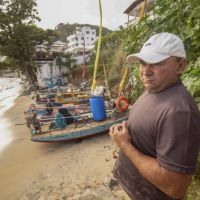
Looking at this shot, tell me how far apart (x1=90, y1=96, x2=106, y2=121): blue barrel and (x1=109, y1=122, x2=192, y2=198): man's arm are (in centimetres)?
693

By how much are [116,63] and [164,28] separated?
12.9m

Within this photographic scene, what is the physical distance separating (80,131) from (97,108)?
114cm

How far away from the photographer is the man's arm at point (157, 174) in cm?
138

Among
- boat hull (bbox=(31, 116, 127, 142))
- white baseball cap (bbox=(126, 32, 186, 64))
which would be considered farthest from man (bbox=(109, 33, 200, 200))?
boat hull (bbox=(31, 116, 127, 142))

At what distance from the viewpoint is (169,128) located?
4.41ft

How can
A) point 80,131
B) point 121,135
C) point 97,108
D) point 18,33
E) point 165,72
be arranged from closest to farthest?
1. point 165,72
2. point 121,135
3. point 80,131
4. point 97,108
5. point 18,33

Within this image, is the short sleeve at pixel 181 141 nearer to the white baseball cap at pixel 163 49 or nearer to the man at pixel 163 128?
the man at pixel 163 128

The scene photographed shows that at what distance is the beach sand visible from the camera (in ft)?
18.9

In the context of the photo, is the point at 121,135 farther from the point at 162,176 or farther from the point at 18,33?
the point at 18,33

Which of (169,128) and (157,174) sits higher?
(169,128)

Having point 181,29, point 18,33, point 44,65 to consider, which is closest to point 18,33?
point 18,33

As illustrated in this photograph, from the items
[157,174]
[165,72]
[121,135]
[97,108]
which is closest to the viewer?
[157,174]

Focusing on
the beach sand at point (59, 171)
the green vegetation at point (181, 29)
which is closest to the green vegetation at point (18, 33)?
the beach sand at point (59, 171)

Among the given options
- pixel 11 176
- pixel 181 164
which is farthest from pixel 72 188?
pixel 181 164
